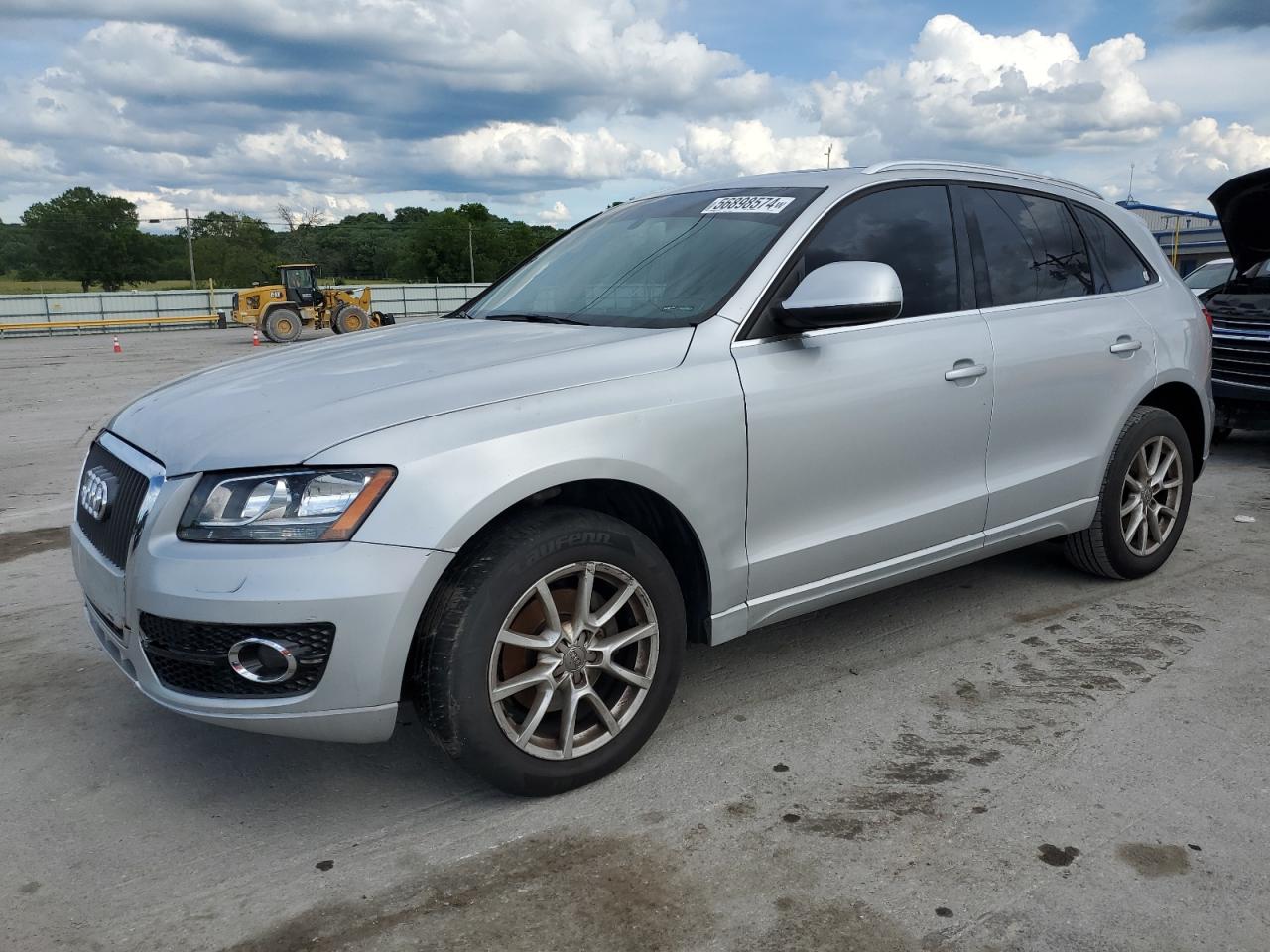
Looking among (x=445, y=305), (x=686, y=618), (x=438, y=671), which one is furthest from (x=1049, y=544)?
(x=445, y=305)

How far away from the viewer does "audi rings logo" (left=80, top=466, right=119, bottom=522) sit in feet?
9.75

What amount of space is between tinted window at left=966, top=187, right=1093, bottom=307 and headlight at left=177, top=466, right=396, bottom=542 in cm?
256

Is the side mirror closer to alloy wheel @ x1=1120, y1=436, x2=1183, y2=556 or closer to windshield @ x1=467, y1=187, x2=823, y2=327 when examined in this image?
windshield @ x1=467, y1=187, x2=823, y2=327

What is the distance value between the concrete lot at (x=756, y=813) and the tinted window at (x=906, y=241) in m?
1.36

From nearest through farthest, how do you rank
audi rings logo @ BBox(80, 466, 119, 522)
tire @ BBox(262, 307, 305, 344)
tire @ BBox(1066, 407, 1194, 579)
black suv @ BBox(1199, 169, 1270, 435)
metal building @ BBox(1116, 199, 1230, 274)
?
A: audi rings logo @ BBox(80, 466, 119, 522) → tire @ BBox(1066, 407, 1194, 579) → black suv @ BBox(1199, 169, 1270, 435) → tire @ BBox(262, 307, 305, 344) → metal building @ BBox(1116, 199, 1230, 274)

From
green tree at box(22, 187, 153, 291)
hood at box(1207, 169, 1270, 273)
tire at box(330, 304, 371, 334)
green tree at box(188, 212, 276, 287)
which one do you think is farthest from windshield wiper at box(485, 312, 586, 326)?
green tree at box(188, 212, 276, 287)

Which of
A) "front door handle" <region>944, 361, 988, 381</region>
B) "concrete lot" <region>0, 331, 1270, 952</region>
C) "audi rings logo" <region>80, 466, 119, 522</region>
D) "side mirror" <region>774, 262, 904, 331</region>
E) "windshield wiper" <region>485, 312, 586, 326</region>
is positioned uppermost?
"side mirror" <region>774, 262, 904, 331</region>

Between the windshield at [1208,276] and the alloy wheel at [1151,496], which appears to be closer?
the alloy wheel at [1151,496]

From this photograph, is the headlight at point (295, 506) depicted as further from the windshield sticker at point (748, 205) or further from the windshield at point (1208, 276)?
the windshield at point (1208, 276)

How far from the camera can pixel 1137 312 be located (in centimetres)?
449

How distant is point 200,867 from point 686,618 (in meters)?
1.52

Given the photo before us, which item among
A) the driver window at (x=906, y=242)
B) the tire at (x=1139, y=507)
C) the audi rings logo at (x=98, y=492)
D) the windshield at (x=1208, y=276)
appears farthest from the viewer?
the windshield at (x=1208, y=276)

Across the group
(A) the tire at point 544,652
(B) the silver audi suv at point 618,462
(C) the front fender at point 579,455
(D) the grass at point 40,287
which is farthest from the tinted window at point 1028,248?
(D) the grass at point 40,287

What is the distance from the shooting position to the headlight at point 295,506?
251cm
